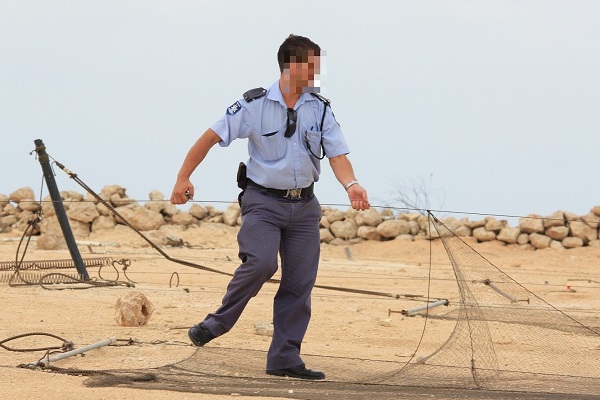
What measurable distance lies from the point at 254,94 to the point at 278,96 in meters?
0.12

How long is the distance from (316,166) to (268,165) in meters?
0.27

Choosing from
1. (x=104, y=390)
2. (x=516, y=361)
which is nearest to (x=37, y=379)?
(x=104, y=390)

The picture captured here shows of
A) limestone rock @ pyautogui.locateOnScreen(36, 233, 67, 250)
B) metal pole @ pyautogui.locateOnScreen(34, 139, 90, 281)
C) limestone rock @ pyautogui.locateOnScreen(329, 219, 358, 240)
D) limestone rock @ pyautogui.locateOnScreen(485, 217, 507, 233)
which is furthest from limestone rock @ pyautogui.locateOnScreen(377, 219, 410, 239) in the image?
metal pole @ pyautogui.locateOnScreen(34, 139, 90, 281)

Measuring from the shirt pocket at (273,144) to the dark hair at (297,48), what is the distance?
1.20ft

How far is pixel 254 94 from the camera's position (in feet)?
16.3

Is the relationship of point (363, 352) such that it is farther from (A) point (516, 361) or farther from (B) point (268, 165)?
(B) point (268, 165)

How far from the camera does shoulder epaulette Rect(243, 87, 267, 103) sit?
4.95 meters

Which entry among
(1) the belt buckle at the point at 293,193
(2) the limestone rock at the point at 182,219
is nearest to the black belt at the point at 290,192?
(1) the belt buckle at the point at 293,193

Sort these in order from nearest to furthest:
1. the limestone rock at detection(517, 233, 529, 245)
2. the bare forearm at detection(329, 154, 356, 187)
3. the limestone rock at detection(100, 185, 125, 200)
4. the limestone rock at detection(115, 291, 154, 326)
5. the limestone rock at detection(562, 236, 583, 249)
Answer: the bare forearm at detection(329, 154, 356, 187)
the limestone rock at detection(115, 291, 154, 326)
the limestone rock at detection(562, 236, 583, 249)
the limestone rock at detection(517, 233, 529, 245)
the limestone rock at detection(100, 185, 125, 200)

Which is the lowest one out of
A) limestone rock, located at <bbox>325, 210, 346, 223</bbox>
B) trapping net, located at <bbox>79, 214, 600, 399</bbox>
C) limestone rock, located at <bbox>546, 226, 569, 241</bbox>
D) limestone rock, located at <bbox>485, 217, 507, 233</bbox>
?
trapping net, located at <bbox>79, 214, 600, 399</bbox>

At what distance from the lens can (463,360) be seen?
5496 mm

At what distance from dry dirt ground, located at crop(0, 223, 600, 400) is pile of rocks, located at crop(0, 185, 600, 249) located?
144 centimetres

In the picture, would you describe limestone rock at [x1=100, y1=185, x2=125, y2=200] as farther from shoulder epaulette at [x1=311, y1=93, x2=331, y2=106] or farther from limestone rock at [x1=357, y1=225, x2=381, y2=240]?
shoulder epaulette at [x1=311, y1=93, x2=331, y2=106]

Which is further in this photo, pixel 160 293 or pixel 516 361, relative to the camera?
pixel 160 293
